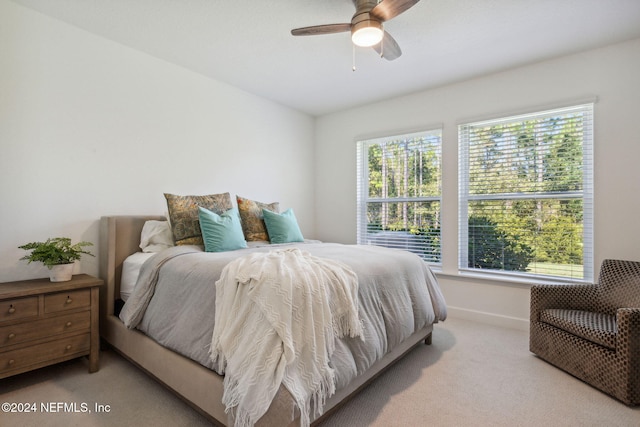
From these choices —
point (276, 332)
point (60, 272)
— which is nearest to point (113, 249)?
point (60, 272)

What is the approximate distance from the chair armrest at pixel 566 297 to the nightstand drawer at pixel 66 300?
3.29m

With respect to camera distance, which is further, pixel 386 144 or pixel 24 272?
pixel 386 144

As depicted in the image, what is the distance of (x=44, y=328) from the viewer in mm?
1985

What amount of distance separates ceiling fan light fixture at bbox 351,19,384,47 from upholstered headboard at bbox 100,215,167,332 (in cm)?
227

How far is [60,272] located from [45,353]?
0.51m

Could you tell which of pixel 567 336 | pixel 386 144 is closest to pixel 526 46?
pixel 386 144

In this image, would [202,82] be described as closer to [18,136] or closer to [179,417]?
[18,136]

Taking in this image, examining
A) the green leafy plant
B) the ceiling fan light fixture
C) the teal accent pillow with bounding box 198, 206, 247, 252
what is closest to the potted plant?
the green leafy plant

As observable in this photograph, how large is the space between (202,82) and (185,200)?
1.42m

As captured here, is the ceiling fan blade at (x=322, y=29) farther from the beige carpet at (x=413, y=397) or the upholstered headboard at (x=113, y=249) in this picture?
the beige carpet at (x=413, y=397)

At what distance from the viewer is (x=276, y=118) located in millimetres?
4227

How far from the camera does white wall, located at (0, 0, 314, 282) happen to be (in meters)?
2.23

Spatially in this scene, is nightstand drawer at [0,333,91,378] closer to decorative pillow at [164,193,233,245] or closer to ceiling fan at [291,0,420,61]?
decorative pillow at [164,193,233,245]

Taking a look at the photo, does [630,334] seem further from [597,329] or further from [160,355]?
[160,355]
